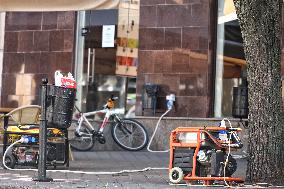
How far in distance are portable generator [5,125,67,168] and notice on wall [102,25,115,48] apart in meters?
4.92

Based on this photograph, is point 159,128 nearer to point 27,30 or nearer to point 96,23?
point 96,23

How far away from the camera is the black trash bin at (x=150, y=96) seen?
13336 mm

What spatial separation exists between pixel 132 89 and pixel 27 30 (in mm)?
2929


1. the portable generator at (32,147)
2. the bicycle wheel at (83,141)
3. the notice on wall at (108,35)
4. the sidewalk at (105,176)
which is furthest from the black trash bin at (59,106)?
the notice on wall at (108,35)

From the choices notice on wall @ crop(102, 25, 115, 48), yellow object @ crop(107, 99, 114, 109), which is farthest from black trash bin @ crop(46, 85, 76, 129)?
notice on wall @ crop(102, 25, 115, 48)

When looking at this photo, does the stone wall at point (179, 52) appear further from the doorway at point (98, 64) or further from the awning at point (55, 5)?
the awning at point (55, 5)

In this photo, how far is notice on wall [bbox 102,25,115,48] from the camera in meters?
14.1

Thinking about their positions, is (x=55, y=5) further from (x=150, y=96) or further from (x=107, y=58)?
(x=150, y=96)

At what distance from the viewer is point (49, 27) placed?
14305 millimetres

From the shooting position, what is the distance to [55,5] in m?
13.6

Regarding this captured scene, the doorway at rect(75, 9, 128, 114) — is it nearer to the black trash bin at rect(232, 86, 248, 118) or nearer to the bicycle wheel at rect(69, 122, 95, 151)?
the bicycle wheel at rect(69, 122, 95, 151)

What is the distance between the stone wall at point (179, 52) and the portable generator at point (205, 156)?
5177 millimetres

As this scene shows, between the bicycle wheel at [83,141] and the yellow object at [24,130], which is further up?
the yellow object at [24,130]

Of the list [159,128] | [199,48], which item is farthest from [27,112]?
[199,48]
